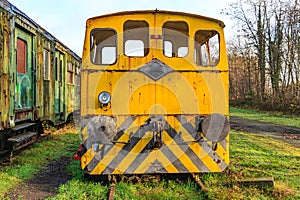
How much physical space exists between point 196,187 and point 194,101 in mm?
1337

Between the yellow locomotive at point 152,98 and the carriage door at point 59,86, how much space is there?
5855mm

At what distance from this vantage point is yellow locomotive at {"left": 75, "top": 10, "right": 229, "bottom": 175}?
5285 millimetres

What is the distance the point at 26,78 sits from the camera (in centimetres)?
783

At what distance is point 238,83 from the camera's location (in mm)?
41375

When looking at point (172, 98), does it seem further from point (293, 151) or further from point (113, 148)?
point (293, 151)

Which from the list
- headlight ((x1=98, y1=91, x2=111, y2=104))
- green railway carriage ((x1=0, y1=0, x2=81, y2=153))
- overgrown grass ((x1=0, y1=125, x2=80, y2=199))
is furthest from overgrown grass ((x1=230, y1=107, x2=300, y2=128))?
headlight ((x1=98, y1=91, x2=111, y2=104))

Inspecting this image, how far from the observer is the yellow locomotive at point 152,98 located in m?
5.29

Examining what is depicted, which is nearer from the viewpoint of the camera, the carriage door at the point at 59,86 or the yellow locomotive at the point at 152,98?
the yellow locomotive at the point at 152,98

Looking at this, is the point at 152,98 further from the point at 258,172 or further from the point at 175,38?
the point at 258,172

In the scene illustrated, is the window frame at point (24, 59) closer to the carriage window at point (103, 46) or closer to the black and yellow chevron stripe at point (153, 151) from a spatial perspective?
the carriage window at point (103, 46)

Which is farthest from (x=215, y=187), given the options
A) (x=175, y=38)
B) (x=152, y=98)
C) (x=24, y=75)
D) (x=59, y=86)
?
(x=59, y=86)

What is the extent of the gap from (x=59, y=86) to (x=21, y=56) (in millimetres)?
4115

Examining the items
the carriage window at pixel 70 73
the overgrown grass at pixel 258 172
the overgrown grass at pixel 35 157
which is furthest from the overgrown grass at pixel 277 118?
the overgrown grass at pixel 35 157

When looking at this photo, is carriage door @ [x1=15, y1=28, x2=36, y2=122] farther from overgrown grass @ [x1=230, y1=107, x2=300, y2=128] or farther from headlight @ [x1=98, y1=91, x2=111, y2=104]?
overgrown grass @ [x1=230, y1=107, x2=300, y2=128]
